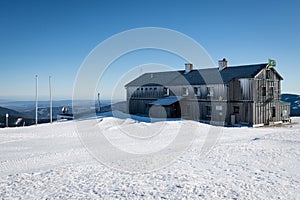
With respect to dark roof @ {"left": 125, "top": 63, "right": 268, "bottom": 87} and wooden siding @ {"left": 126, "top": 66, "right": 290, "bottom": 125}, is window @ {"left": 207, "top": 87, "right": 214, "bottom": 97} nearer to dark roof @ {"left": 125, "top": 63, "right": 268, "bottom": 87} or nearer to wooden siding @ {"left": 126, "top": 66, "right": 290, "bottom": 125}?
wooden siding @ {"left": 126, "top": 66, "right": 290, "bottom": 125}

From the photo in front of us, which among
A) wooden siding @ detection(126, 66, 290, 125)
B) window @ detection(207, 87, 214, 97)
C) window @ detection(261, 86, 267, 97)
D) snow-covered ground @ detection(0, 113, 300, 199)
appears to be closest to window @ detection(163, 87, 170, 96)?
wooden siding @ detection(126, 66, 290, 125)

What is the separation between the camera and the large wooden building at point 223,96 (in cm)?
2814

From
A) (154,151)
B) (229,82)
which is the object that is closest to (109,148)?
(154,151)

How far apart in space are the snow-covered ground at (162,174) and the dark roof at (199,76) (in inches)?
522

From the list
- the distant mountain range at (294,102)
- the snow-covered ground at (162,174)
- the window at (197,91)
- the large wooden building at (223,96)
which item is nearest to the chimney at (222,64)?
the large wooden building at (223,96)

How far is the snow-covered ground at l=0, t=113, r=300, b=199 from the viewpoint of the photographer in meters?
8.02

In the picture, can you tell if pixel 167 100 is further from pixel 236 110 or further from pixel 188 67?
pixel 236 110

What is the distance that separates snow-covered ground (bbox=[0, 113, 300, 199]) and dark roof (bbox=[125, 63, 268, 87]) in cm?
1325

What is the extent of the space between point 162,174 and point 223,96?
2079 cm

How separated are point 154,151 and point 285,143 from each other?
8.33m

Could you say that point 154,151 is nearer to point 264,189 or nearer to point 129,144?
point 129,144

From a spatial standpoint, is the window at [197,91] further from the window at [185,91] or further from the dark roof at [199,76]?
the window at [185,91]

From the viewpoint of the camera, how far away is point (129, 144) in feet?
54.9

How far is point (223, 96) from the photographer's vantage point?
94.8ft
